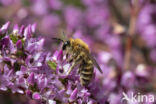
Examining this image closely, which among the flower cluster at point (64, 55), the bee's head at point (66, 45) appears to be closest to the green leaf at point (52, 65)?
the flower cluster at point (64, 55)

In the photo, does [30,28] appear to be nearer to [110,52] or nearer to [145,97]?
[145,97]

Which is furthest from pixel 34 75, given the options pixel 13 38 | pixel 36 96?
pixel 13 38

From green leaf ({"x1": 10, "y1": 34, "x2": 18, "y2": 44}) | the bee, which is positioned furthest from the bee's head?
green leaf ({"x1": 10, "y1": 34, "x2": 18, "y2": 44})

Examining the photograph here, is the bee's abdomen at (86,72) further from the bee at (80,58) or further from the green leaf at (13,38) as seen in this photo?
the green leaf at (13,38)

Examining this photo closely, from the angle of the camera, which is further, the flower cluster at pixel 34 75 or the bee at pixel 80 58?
the bee at pixel 80 58

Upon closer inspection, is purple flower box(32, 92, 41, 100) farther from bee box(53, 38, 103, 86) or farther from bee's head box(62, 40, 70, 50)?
bee's head box(62, 40, 70, 50)

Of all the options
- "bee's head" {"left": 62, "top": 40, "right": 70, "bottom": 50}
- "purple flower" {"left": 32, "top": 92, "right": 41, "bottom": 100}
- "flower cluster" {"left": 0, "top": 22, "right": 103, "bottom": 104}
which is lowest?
"purple flower" {"left": 32, "top": 92, "right": 41, "bottom": 100}

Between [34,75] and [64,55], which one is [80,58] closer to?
[64,55]

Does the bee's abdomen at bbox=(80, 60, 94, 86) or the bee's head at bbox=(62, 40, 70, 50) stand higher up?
the bee's head at bbox=(62, 40, 70, 50)
